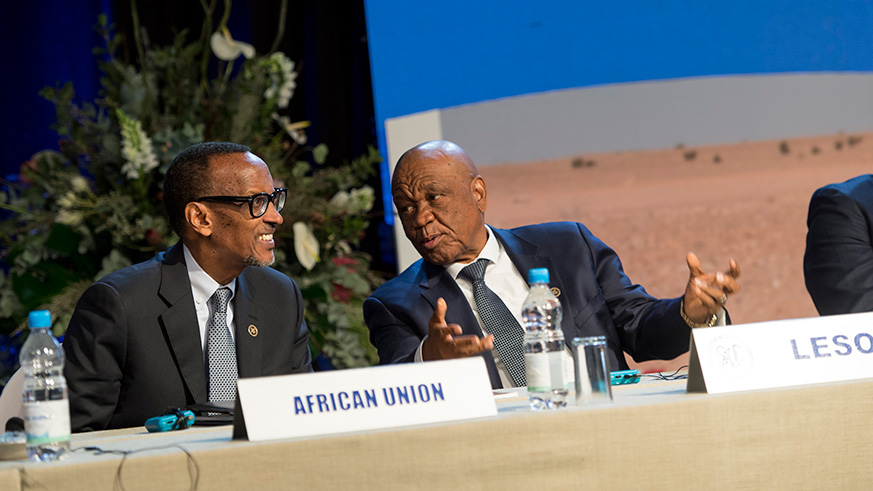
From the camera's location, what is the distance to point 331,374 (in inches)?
51.5

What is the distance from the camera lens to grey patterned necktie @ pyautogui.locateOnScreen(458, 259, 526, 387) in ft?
8.15

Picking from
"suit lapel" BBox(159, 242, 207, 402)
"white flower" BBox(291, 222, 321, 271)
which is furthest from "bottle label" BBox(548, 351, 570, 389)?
"white flower" BBox(291, 222, 321, 271)

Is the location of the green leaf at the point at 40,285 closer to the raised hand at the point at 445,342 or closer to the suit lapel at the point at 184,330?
the suit lapel at the point at 184,330

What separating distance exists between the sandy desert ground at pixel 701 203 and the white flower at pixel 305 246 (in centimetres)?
79

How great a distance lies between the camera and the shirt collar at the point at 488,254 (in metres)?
2.72

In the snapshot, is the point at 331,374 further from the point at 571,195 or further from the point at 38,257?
the point at 571,195

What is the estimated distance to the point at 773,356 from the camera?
1.45m

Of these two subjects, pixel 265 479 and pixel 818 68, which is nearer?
pixel 265 479

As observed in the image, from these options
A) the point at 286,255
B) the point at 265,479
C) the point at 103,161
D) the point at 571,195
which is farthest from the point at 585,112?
the point at 265,479

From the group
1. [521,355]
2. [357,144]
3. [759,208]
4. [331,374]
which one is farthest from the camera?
[357,144]

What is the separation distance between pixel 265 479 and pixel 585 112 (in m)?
2.77

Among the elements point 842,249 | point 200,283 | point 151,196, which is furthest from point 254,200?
point 842,249

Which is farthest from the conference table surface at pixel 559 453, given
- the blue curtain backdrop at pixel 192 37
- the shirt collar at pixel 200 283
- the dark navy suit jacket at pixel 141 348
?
the blue curtain backdrop at pixel 192 37

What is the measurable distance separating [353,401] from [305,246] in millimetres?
1994
